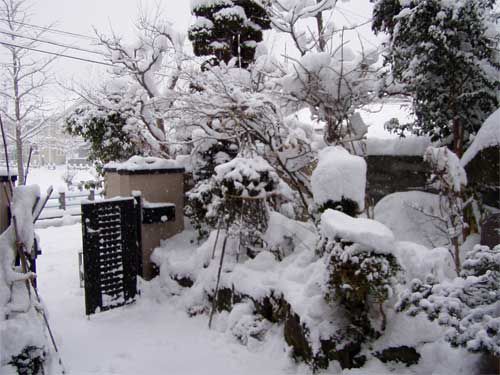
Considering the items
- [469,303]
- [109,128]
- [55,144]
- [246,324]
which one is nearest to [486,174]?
[469,303]

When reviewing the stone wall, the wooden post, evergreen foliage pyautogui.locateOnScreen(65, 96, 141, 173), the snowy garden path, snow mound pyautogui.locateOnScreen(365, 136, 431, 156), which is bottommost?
Result: the snowy garden path

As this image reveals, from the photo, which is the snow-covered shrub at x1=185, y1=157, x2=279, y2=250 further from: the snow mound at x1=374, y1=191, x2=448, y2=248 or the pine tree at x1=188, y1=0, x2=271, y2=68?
the pine tree at x1=188, y1=0, x2=271, y2=68

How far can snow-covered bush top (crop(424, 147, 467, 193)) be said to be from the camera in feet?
12.0

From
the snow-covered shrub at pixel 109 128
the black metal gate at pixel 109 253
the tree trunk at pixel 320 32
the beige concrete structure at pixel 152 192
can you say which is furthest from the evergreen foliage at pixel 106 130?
the tree trunk at pixel 320 32

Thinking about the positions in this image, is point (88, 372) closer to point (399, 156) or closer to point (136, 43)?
point (399, 156)

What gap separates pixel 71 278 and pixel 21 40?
5.77 m

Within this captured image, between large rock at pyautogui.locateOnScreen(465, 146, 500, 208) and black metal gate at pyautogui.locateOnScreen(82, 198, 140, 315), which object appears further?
black metal gate at pyautogui.locateOnScreen(82, 198, 140, 315)

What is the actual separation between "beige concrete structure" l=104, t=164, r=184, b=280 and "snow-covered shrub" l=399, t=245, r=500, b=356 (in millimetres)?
4214

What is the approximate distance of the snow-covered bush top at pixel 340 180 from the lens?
3393 mm

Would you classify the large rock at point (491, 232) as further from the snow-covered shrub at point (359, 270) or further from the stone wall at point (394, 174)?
the stone wall at point (394, 174)

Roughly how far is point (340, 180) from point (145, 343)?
2.67 metres

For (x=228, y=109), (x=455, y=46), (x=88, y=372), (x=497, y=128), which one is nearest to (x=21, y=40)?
(x=228, y=109)

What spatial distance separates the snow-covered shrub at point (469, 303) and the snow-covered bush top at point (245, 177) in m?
2.30

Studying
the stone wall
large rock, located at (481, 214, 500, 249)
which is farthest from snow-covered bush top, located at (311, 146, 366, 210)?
the stone wall
